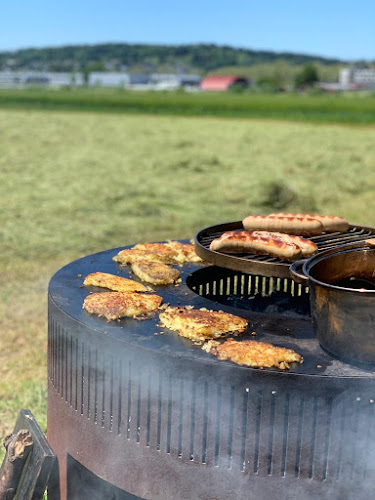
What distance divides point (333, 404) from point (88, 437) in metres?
1.16

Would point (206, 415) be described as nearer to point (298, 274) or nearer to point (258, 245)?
point (298, 274)

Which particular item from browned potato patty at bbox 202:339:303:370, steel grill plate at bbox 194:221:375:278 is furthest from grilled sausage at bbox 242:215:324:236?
browned potato patty at bbox 202:339:303:370

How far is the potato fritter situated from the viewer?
400 centimetres

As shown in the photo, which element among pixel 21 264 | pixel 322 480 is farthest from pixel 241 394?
pixel 21 264

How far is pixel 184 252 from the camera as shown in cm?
411

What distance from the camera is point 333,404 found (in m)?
2.46

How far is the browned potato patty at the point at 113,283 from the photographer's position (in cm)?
340

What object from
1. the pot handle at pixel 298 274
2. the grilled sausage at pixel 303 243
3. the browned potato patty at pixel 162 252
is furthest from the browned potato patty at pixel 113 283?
the pot handle at pixel 298 274

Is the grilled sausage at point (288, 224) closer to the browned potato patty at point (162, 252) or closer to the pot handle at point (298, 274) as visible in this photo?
the browned potato patty at point (162, 252)

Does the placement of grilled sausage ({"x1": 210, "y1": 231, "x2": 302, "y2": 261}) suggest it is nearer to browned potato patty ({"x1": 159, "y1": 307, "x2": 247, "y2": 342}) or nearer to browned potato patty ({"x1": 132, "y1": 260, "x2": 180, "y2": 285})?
browned potato patty ({"x1": 132, "y1": 260, "x2": 180, "y2": 285})

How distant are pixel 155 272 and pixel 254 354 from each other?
1110mm

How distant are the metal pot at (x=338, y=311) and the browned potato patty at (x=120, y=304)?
0.73m

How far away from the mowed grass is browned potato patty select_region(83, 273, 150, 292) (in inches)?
74.8

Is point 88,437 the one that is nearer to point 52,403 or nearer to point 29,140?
point 52,403
